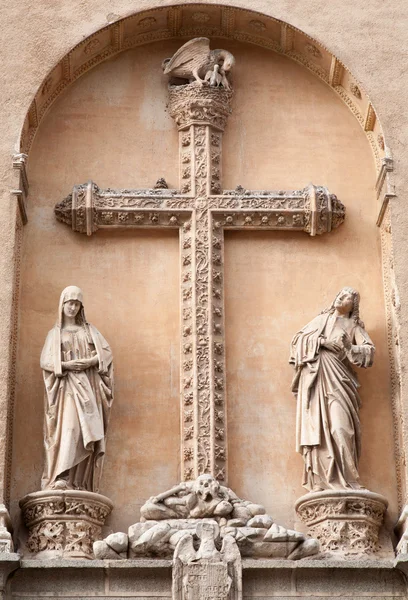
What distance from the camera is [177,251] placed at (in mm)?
14891

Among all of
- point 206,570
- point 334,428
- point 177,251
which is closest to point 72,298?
point 177,251

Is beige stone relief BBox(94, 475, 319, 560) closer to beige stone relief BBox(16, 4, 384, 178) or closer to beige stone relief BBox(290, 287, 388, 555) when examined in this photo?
beige stone relief BBox(290, 287, 388, 555)

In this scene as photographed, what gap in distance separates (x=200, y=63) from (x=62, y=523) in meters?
4.44

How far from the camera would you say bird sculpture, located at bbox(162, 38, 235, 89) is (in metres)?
15.3

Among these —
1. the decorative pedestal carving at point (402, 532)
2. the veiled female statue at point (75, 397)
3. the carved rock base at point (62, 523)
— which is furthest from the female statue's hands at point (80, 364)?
the decorative pedestal carving at point (402, 532)

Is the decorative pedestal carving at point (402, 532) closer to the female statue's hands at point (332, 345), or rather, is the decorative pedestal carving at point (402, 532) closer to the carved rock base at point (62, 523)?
the female statue's hands at point (332, 345)

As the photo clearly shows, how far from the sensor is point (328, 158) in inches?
603

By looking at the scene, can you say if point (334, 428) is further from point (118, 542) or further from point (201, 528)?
point (118, 542)

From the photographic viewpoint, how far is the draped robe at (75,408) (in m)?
13.6

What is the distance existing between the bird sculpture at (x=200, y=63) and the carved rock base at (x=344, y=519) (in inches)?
156

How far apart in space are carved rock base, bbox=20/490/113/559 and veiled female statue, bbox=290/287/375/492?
178cm

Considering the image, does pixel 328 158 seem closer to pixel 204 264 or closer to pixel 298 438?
pixel 204 264

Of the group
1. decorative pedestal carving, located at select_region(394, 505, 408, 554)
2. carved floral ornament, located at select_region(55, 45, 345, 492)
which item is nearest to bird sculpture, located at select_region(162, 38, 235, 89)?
carved floral ornament, located at select_region(55, 45, 345, 492)

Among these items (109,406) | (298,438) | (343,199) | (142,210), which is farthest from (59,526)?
(343,199)
